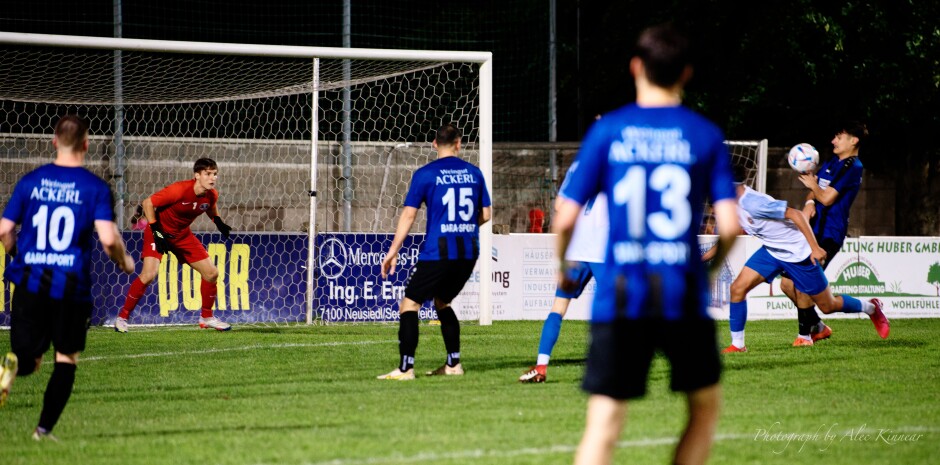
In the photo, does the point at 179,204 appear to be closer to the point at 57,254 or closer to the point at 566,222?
the point at 57,254

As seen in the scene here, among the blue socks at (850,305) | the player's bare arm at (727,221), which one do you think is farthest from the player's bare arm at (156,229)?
the player's bare arm at (727,221)

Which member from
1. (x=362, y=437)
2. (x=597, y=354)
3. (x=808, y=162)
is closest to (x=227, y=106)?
(x=808, y=162)

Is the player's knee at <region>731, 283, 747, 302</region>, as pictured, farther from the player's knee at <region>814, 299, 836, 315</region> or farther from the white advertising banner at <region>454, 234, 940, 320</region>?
the white advertising banner at <region>454, 234, 940, 320</region>

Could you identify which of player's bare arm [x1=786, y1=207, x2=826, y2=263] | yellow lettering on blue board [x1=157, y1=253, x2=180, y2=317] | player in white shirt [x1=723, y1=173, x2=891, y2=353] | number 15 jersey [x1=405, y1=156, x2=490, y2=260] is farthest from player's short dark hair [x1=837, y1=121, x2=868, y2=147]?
yellow lettering on blue board [x1=157, y1=253, x2=180, y2=317]

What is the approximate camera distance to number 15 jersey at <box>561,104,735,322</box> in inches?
169

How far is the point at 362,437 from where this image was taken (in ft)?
21.9

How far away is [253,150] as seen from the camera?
18469 mm

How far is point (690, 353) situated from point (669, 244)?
0.42 m

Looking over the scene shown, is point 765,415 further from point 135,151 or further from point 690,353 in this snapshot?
point 135,151

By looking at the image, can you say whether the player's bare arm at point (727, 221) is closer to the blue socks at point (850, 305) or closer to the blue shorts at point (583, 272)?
the blue shorts at point (583, 272)

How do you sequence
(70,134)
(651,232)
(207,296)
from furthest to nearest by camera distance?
(207,296)
(70,134)
(651,232)

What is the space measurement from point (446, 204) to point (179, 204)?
576 centimetres

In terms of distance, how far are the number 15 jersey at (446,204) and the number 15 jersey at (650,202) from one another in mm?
5207

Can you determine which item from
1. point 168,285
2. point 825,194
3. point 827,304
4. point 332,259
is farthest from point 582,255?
point 168,285
